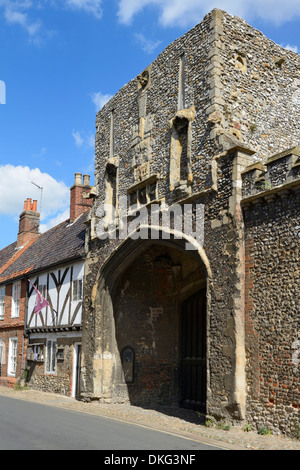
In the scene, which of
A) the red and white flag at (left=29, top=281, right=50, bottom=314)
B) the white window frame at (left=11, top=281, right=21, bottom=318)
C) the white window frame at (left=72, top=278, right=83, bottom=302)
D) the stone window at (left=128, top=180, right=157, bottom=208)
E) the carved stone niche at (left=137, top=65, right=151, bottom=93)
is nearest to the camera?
the stone window at (left=128, top=180, right=157, bottom=208)

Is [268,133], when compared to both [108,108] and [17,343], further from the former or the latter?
[17,343]

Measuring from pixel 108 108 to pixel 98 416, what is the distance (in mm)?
9678

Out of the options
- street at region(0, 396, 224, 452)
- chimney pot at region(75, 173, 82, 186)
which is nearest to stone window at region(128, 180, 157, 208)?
street at region(0, 396, 224, 452)

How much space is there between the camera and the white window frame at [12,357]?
21.0 m

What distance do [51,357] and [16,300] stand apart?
16.7 feet

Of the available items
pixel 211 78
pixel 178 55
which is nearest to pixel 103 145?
pixel 178 55

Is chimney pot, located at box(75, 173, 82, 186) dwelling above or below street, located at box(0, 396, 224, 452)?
above

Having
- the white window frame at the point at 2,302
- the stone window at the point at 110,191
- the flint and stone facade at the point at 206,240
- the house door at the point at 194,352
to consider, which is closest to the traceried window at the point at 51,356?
the flint and stone facade at the point at 206,240

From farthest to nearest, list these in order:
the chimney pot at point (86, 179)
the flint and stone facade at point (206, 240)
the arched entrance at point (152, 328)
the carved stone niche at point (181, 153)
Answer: the chimney pot at point (86, 179) → the arched entrance at point (152, 328) → the carved stone niche at point (181, 153) → the flint and stone facade at point (206, 240)

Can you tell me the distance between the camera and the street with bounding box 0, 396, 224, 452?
7656 mm

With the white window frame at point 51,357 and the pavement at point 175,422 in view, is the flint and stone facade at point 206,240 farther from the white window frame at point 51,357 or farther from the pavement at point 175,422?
the white window frame at point 51,357

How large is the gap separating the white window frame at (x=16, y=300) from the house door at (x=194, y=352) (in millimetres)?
9642

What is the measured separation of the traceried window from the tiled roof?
296 centimetres

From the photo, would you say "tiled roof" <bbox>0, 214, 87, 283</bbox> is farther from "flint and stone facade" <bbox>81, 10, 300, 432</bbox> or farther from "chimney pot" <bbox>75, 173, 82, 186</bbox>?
"flint and stone facade" <bbox>81, 10, 300, 432</bbox>
